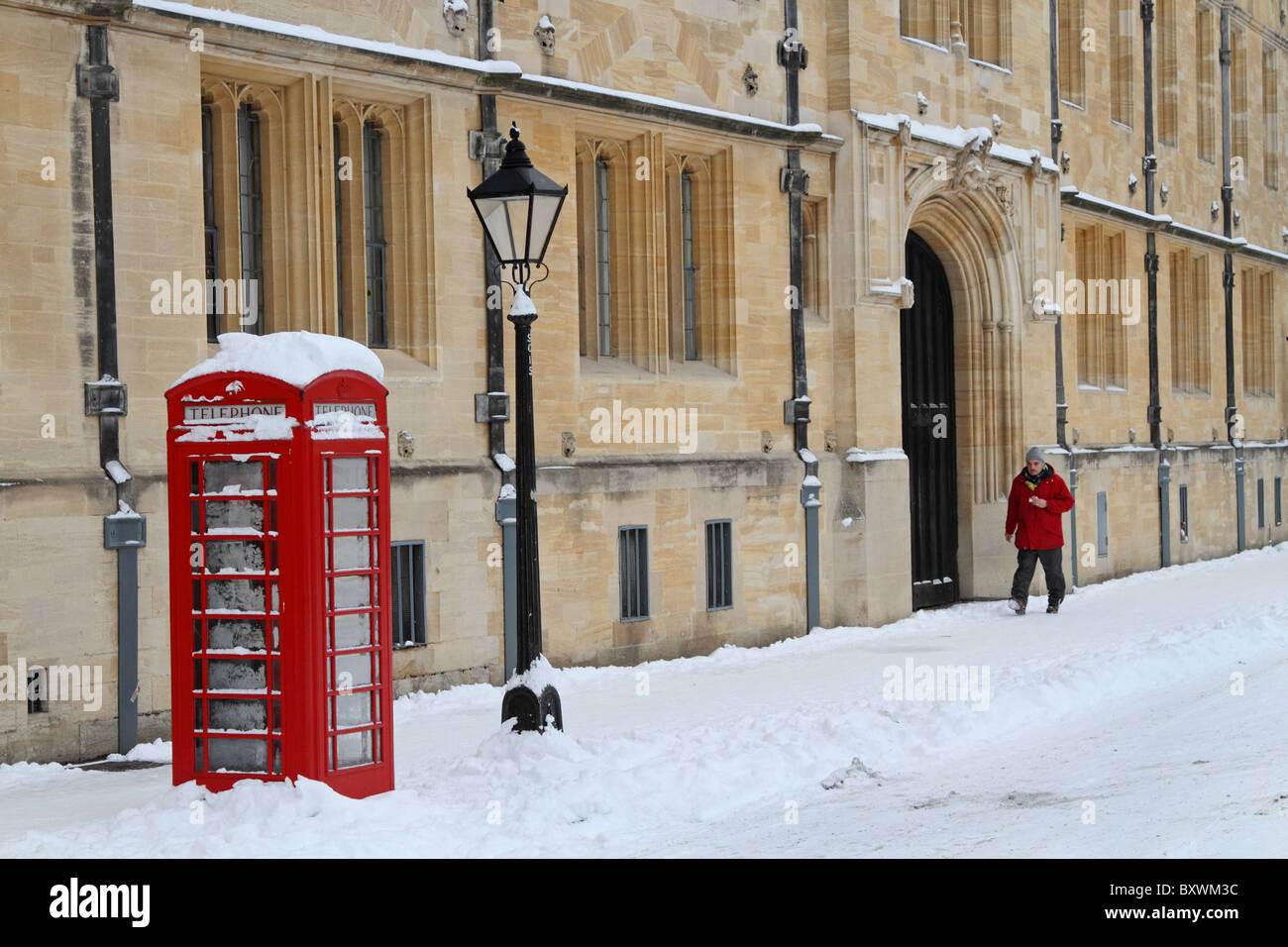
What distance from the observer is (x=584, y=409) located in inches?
570

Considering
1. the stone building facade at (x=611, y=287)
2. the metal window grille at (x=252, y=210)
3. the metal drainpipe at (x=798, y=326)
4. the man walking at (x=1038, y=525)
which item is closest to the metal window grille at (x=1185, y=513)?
the stone building facade at (x=611, y=287)

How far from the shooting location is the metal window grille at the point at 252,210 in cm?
1238

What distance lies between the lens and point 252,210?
12.5 metres

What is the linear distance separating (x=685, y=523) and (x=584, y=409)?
5.54 ft

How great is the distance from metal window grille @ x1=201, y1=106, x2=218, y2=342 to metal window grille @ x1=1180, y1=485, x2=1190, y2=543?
19092mm

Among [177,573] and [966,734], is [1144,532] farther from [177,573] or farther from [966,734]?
[177,573]

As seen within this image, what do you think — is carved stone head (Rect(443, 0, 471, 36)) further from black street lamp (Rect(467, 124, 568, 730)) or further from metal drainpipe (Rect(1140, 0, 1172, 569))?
metal drainpipe (Rect(1140, 0, 1172, 569))

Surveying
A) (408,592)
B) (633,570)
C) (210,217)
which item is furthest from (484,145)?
(633,570)

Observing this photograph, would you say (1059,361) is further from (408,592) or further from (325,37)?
(325,37)

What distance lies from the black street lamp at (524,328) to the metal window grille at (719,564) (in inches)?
254

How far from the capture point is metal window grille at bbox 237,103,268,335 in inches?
487

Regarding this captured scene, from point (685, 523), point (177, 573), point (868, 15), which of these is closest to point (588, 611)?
point (685, 523)

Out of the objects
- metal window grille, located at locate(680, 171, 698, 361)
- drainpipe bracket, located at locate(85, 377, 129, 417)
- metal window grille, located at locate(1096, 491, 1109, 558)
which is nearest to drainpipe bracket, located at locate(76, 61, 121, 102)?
drainpipe bracket, located at locate(85, 377, 129, 417)

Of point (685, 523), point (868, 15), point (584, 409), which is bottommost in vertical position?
point (685, 523)
